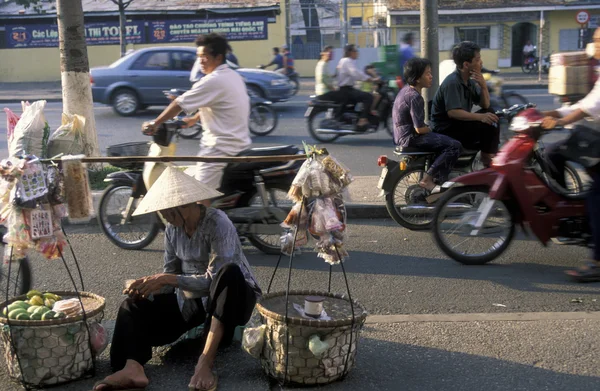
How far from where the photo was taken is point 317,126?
40.7ft

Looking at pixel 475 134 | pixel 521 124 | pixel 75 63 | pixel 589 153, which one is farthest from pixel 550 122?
pixel 75 63

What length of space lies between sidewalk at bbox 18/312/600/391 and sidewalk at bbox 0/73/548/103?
65.9ft

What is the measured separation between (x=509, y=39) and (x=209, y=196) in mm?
30639

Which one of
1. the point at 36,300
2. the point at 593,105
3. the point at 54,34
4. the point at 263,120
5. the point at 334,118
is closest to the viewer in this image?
the point at 36,300

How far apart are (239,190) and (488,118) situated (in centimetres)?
241

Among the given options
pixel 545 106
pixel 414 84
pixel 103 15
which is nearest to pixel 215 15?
pixel 103 15

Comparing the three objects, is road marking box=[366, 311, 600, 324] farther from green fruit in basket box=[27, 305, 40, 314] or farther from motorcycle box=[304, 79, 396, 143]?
motorcycle box=[304, 79, 396, 143]

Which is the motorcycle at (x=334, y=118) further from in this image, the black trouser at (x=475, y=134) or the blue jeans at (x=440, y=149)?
the blue jeans at (x=440, y=149)

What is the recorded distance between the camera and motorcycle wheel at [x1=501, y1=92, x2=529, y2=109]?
11.6m

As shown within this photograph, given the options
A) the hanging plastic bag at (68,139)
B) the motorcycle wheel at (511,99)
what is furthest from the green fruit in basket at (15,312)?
the motorcycle wheel at (511,99)

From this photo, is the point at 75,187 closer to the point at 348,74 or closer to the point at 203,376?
the point at 203,376

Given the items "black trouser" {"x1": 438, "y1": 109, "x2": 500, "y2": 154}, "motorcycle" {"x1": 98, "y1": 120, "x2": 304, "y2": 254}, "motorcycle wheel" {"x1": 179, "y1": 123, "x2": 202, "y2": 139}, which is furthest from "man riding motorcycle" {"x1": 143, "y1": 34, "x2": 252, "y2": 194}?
"motorcycle wheel" {"x1": 179, "y1": 123, "x2": 202, "y2": 139}

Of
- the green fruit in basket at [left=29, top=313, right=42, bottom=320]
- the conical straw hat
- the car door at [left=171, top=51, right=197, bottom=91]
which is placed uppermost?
the car door at [left=171, top=51, right=197, bottom=91]

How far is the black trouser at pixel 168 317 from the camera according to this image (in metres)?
3.62
